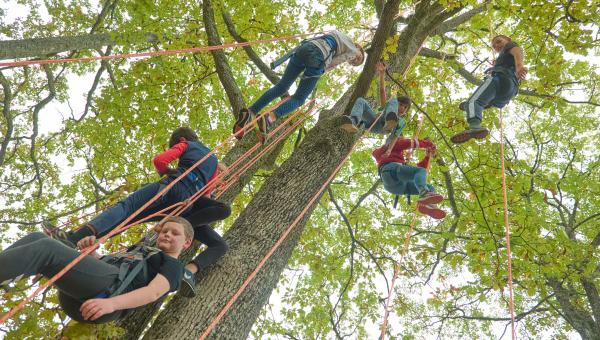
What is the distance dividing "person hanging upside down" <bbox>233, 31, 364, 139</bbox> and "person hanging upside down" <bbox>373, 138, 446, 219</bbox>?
110cm

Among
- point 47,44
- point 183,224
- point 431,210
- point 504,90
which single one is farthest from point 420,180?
point 47,44

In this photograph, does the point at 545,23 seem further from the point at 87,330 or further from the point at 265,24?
the point at 87,330

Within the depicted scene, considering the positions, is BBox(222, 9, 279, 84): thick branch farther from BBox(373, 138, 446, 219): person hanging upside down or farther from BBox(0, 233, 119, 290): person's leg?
BBox(0, 233, 119, 290): person's leg

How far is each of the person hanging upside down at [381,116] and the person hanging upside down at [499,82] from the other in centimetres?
62

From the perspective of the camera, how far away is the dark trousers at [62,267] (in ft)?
5.45

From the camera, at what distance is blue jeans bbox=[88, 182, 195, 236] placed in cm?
238

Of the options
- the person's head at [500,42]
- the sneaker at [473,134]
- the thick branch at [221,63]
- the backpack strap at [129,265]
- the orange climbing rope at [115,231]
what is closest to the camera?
the orange climbing rope at [115,231]

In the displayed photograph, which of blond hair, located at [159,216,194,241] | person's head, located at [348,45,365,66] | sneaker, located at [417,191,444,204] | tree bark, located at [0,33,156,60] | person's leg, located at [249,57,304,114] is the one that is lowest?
blond hair, located at [159,216,194,241]

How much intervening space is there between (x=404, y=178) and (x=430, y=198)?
37cm

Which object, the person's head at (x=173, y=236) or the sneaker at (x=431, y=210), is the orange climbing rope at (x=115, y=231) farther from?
the sneaker at (x=431, y=210)

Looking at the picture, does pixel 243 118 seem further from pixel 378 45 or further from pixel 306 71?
pixel 378 45

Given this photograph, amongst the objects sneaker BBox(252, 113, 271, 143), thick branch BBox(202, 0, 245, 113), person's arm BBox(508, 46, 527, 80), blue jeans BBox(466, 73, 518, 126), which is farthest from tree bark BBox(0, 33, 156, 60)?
person's arm BBox(508, 46, 527, 80)

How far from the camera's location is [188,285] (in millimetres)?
2488

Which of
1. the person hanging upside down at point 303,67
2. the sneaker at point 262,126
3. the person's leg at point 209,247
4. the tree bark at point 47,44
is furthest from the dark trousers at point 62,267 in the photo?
the tree bark at point 47,44
